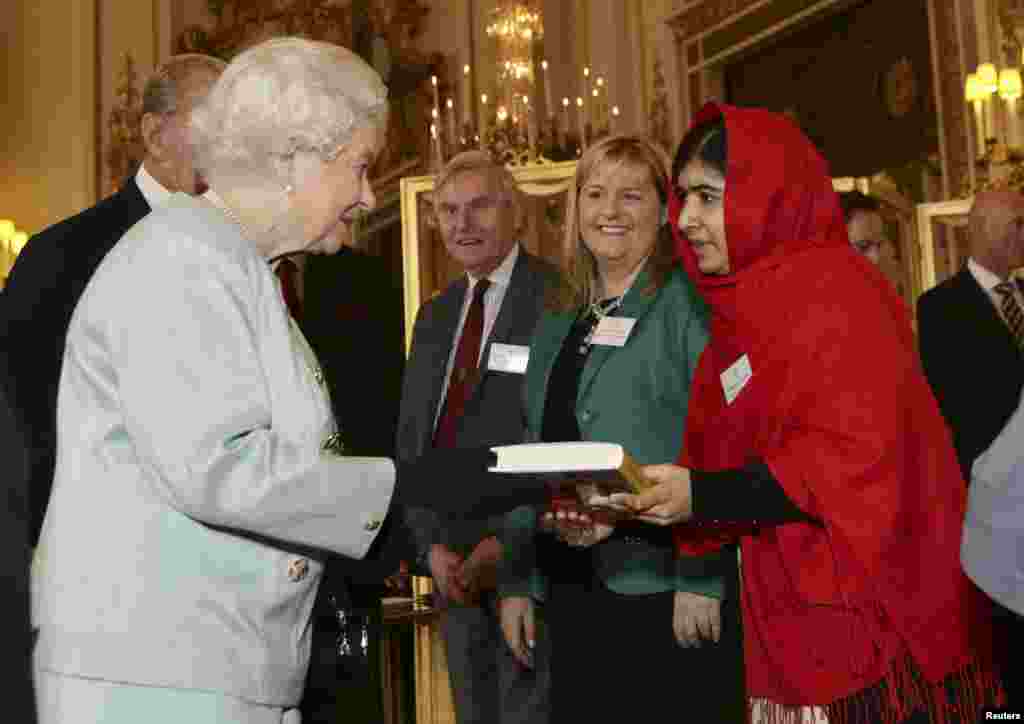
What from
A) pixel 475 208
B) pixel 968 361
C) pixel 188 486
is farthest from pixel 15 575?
pixel 968 361

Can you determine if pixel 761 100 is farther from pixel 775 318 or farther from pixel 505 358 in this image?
pixel 775 318

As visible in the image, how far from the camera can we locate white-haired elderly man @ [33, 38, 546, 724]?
1.92m

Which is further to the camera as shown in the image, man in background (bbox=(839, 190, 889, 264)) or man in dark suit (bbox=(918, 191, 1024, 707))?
man in background (bbox=(839, 190, 889, 264))

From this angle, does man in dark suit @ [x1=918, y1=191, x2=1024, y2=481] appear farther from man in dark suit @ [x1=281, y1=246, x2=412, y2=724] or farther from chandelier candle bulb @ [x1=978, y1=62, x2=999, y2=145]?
chandelier candle bulb @ [x1=978, y1=62, x2=999, y2=145]

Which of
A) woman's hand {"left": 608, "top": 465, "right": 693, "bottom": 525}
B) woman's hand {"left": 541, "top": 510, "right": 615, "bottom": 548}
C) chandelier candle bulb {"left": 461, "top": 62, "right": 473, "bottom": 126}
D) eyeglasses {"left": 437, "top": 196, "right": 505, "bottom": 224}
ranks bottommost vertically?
woman's hand {"left": 541, "top": 510, "right": 615, "bottom": 548}

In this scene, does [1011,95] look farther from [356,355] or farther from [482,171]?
[356,355]

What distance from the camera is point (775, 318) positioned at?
2.66m

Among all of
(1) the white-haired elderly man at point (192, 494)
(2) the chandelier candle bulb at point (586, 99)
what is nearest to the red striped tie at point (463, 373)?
(1) the white-haired elderly man at point (192, 494)

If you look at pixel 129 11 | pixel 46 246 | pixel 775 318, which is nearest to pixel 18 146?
pixel 129 11

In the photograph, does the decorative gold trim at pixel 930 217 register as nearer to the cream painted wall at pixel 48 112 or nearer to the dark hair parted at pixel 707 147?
the dark hair parted at pixel 707 147

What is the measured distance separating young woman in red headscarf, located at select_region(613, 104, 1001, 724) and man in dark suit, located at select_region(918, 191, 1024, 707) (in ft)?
7.44

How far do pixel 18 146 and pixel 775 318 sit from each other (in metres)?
11.6

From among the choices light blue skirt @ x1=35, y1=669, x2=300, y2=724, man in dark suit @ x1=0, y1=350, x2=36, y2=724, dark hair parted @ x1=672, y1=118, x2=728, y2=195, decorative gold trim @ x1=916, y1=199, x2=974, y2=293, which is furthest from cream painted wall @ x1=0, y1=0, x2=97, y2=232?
man in dark suit @ x1=0, y1=350, x2=36, y2=724

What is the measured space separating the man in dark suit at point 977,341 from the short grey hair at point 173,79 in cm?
278
